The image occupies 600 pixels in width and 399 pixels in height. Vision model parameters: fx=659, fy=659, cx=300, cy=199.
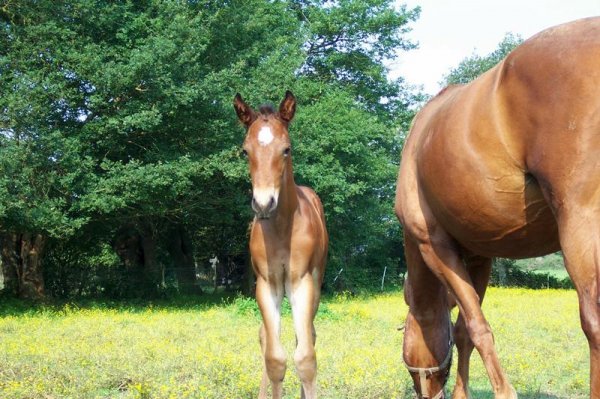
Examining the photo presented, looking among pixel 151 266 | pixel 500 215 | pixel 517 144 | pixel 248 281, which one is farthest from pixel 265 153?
pixel 248 281

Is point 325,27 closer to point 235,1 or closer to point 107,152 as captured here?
point 235,1

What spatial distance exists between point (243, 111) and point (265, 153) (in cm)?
48

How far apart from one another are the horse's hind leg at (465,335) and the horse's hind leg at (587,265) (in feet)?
4.50

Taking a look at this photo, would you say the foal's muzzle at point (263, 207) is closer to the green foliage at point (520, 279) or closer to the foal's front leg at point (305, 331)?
the foal's front leg at point (305, 331)

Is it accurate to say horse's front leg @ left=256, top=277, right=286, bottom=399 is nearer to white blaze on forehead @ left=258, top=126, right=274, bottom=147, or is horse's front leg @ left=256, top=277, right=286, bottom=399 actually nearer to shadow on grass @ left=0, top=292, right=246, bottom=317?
white blaze on forehead @ left=258, top=126, right=274, bottom=147

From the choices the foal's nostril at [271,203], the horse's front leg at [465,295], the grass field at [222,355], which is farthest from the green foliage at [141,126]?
the horse's front leg at [465,295]

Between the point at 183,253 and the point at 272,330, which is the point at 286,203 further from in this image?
the point at 183,253

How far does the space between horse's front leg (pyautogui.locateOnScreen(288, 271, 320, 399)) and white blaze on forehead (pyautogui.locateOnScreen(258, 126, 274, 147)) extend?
1233 millimetres

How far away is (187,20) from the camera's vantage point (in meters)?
17.7

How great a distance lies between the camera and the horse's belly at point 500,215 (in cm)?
234

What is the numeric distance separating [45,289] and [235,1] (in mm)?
10631

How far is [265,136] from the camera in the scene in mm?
4816

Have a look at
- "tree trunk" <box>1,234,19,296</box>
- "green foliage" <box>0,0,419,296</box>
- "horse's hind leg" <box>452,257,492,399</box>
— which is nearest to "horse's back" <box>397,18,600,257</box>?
"horse's hind leg" <box>452,257,492,399</box>

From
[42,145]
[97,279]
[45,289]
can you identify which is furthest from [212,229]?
[42,145]
